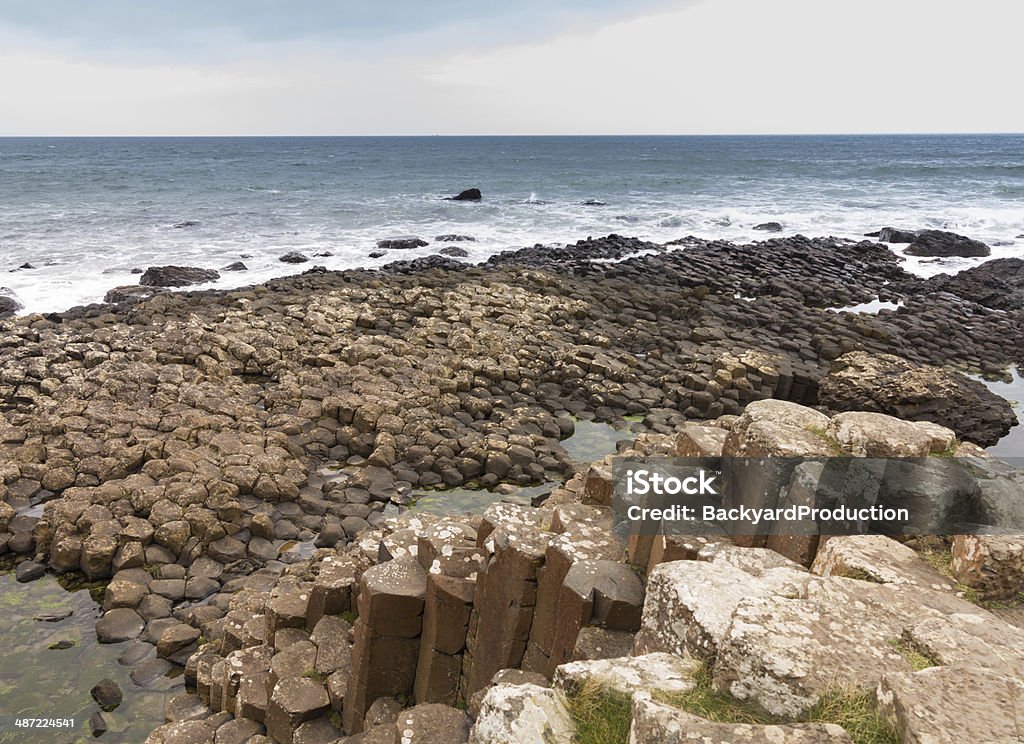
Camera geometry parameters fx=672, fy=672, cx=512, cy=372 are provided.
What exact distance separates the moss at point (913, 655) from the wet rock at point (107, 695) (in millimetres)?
8604

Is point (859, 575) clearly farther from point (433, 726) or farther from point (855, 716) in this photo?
point (433, 726)

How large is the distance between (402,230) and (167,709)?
130 ft

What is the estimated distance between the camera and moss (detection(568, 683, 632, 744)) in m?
3.91

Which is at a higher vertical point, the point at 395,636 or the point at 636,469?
the point at 636,469

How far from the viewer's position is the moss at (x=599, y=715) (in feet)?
12.8

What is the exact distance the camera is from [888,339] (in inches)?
855

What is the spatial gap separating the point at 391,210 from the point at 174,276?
28.6m

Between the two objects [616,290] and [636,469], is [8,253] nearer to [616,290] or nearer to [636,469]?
[616,290]

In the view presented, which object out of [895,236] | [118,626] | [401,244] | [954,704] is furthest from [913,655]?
[895,236]

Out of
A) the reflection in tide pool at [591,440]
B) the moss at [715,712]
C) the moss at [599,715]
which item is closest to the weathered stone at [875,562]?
the moss at [715,712]

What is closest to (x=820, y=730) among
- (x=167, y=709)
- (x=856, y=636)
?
(x=856, y=636)

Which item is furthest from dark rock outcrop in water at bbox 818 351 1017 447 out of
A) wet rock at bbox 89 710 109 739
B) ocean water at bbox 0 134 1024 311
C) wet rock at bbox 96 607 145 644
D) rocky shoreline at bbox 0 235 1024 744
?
ocean water at bbox 0 134 1024 311

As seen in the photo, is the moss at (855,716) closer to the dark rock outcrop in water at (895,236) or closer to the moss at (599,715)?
the moss at (599,715)

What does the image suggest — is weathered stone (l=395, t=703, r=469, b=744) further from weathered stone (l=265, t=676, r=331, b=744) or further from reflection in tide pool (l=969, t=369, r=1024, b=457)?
reflection in tide pool (l=969, t=369, r=1024, b=457)
